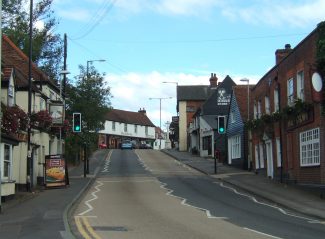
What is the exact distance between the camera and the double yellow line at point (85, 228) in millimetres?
13352

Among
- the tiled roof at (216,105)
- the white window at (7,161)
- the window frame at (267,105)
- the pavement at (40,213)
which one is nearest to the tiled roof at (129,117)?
the tiled roof at (216,105)

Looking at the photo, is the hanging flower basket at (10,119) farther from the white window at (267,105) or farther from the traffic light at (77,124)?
the white window at (267,105)

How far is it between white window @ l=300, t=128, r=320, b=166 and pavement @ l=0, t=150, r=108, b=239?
11362 mm

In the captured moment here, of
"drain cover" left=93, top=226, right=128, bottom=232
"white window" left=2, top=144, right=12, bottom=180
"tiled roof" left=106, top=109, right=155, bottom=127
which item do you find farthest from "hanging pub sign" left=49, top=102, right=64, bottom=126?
"tiled roof" left=106, top=109, right=155, bottom=127

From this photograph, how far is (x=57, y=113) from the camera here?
3478 cm

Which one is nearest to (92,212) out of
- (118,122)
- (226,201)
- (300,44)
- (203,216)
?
(203,216)

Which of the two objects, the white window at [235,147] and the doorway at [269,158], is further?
the white window at [235,147]

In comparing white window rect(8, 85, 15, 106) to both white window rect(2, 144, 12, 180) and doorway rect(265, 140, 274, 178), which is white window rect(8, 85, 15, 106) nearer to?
white window rect(2, 144, 12, 180)

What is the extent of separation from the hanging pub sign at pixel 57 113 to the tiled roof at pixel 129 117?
7074cm

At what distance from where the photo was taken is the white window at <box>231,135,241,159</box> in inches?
1849

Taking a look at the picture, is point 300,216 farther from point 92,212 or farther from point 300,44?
point 300,44

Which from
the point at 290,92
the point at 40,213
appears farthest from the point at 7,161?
the point at 290,92

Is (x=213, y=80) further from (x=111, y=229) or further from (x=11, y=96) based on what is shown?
(x=111, y=229)

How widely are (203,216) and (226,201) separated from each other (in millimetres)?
6057
